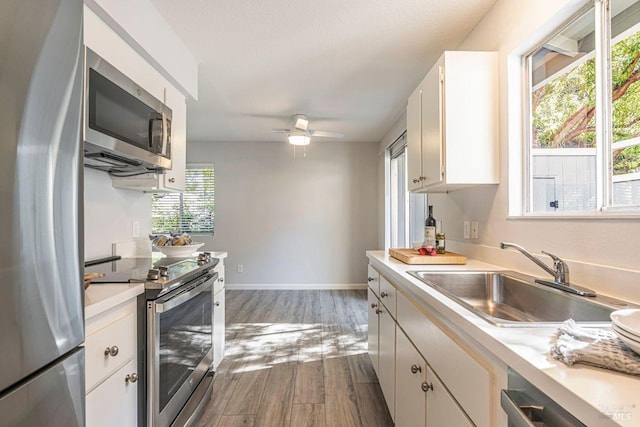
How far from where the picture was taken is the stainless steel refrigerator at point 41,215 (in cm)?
55

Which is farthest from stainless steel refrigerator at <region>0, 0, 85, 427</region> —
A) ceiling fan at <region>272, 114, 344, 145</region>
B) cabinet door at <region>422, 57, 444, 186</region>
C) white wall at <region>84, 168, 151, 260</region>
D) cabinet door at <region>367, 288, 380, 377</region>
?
ceiling fan at <region>272, 114, 344, 145</region>

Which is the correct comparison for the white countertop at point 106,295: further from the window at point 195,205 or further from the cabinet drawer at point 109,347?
the window at point 195,205

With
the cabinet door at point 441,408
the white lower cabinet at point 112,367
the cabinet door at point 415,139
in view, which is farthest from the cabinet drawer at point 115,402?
the cabinet door at point 415,139

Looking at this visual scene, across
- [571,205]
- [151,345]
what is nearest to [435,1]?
[571,205]

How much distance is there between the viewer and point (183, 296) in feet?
5.04

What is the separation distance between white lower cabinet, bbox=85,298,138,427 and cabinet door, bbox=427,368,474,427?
1145 millimetres

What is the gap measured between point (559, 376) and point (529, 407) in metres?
0.12

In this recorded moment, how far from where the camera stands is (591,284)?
3.75 ft

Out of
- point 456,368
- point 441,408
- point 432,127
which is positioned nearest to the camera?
point 456,368

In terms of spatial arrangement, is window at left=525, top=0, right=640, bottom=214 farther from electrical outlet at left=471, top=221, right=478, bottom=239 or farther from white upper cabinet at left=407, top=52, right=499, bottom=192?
electrical outlet at left=471, top=221, right=478, bottom=239

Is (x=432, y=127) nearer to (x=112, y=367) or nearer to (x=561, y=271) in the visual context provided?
(x=561, y=271)

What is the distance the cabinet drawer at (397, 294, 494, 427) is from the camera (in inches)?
30.3

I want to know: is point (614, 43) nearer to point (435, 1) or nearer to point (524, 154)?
point (524, 154)

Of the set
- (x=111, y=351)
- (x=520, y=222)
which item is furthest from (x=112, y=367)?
(x=520, y=222)
